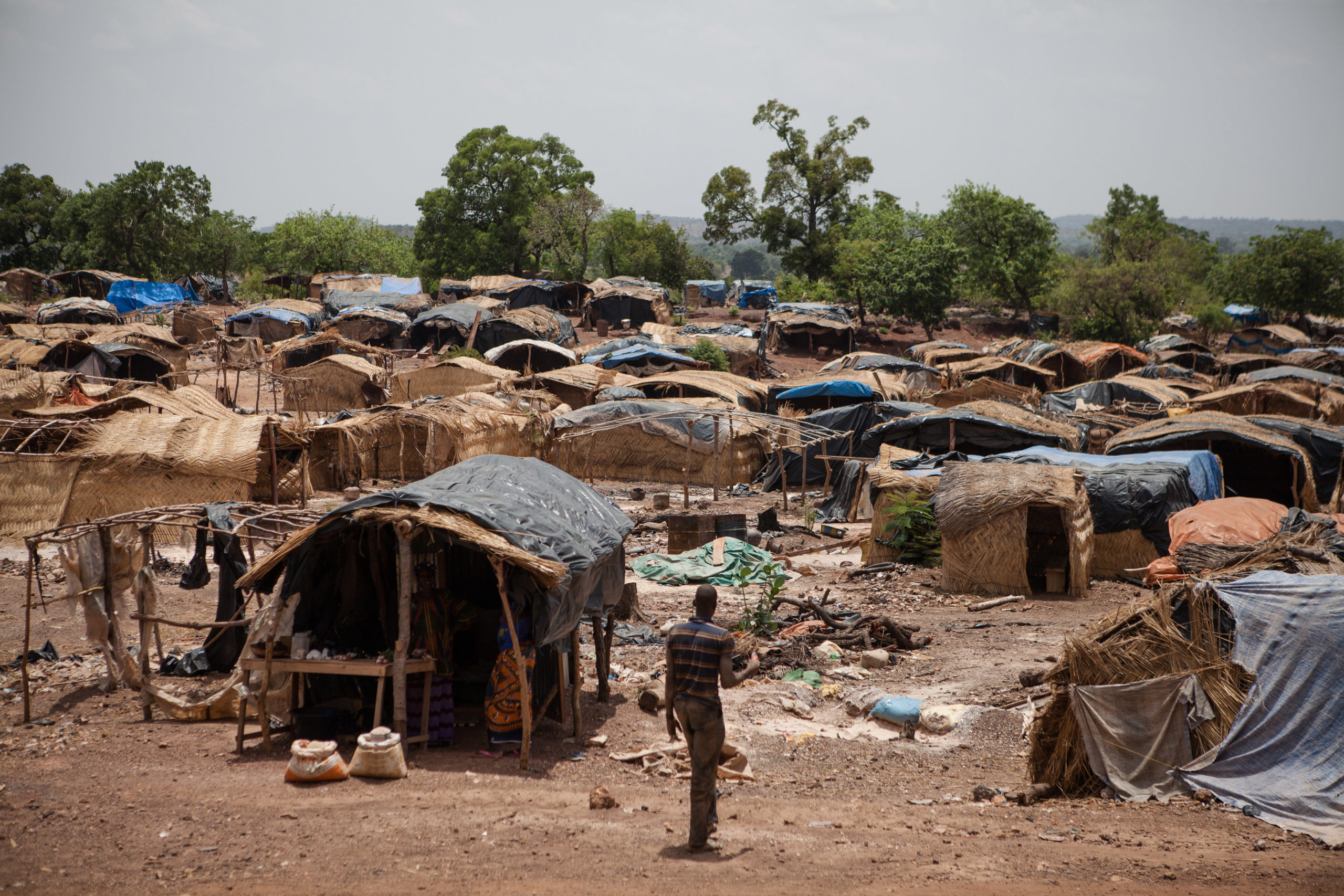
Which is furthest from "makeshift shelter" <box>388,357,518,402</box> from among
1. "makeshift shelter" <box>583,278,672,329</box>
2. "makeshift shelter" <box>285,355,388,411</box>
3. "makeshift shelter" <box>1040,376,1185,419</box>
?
"makeshift shelter" <box>1040,376,1185,419</box>

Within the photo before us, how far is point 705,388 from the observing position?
26250mm

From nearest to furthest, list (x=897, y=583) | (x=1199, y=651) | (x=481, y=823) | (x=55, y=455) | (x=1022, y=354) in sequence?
(x=481, y=823) → (x=1199, y=651) → (x=897, y=583) → (x=55, y=455) → (x=1022, y=354)

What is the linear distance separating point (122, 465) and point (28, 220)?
143 ft

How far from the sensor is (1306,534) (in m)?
9.02

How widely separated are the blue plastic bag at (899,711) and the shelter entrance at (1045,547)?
205 inches

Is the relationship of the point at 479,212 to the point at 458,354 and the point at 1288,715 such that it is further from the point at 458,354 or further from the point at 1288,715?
the point at 1288,715

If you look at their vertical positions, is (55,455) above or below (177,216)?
below

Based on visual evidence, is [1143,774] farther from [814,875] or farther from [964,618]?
[964,618]

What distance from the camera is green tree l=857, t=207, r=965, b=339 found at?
1661 inches

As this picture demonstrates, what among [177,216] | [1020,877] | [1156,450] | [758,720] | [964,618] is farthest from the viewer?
[177,216]

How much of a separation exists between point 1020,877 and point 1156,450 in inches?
575

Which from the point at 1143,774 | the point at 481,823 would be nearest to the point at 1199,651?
the point at 1143,774

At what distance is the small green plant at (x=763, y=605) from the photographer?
11.6 meters

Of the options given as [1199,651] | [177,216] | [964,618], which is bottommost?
[964,618]
